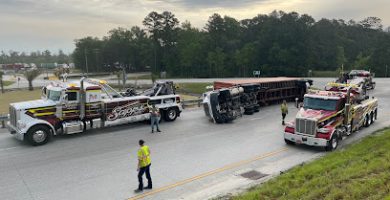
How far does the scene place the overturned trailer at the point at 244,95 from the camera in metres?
21.2

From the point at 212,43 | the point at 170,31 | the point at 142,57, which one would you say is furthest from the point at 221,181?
the point at 142,57

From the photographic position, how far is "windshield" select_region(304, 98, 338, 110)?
1592 cm

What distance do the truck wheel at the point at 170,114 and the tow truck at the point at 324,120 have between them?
843cm

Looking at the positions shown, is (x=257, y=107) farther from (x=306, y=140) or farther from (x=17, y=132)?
(x=17, y=132)

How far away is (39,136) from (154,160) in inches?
247

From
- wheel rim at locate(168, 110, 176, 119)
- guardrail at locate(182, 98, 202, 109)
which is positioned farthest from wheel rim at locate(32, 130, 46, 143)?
guardrail at locate(182, 98, 202, 109)

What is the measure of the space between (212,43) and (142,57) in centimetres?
3137

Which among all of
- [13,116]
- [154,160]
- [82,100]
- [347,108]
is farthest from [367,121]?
[13,116]

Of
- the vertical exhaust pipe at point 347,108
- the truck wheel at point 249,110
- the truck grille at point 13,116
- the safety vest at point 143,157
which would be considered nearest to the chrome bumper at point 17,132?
the truck grille at point 13,116

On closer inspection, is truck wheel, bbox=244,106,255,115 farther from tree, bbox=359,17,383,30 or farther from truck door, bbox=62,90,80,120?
tree, bbox=359,17,383,30

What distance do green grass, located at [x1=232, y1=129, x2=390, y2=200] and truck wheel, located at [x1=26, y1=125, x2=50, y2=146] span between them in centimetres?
1082

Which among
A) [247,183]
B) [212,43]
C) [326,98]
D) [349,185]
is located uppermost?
[212,43]

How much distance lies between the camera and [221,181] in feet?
37.9

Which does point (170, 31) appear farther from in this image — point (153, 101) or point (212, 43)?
point (153, 101)
